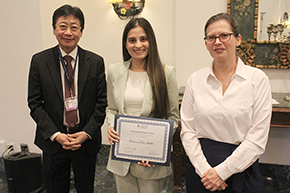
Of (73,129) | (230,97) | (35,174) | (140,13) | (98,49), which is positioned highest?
(140,13)

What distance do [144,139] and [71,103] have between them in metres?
0.65

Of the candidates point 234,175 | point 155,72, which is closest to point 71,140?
point 155,72

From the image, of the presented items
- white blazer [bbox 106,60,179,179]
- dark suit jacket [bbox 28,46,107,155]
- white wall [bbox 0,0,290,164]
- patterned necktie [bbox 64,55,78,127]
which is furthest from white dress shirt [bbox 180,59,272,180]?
white wall [bbox 0,0,290,164]

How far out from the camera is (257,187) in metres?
1.50

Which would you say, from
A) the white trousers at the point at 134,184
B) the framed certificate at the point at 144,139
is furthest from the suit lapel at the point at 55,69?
the white trousers at the point at 134,184

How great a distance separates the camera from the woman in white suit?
177cm

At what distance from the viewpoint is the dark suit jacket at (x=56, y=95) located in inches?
76.0

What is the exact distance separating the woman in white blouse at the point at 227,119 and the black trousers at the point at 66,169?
3.01ft

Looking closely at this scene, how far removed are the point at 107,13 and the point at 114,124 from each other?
2.34 m

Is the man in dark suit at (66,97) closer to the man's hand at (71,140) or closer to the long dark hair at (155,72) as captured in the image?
the man's hand at (71,140)

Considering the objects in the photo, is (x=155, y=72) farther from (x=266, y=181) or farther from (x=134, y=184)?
(x=266, y=181)

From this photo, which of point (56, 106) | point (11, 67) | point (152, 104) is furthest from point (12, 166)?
point (152, 104)

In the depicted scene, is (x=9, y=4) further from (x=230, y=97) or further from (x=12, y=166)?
(x=230, y=97)

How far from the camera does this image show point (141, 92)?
1.83m
